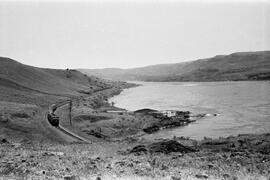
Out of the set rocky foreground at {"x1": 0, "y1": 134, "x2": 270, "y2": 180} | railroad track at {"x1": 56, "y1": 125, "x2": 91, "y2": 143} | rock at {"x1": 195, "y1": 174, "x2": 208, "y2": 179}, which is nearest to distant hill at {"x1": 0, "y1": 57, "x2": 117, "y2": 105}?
railroad track at {"x1": 56, "y1": 125, "x2": 91, "y2": 143}

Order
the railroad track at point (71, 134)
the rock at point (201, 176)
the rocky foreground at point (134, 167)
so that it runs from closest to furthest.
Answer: the rock at point (201, 176) → the rocky foreground at point (134, 167) → the railroad track at point (71, 134)

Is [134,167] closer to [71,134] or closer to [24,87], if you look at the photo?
[71,134]

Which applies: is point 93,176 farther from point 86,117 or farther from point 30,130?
point 86,117

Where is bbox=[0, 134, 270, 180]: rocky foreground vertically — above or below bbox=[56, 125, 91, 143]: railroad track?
above

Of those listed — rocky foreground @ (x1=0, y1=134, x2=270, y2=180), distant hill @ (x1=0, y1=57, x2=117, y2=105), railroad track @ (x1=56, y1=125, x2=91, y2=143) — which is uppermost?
distant hill @ (x1=0, y1=57, x2=117, y2=105)

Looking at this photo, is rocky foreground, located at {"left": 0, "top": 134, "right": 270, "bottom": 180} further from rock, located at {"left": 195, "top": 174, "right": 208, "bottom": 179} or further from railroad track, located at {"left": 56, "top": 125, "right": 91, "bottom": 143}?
railroad track, located at {"left": 56, "top": 125, "right": 91, "bottom": 143}

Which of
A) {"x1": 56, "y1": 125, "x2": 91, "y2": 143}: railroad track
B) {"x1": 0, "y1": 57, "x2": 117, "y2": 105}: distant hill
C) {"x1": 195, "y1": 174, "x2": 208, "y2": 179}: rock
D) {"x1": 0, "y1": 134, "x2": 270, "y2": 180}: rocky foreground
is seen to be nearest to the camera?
{"x1": 195, "y1": 174, "x2": 208, "y2": 179}: rock

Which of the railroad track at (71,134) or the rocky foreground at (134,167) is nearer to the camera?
the rocky foreground at (134,167)

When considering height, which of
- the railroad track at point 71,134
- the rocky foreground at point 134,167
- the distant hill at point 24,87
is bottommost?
the railroad track at point 71,134

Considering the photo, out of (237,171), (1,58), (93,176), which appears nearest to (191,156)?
(237,171)

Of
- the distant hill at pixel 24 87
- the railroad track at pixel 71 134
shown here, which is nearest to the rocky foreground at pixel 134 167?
the railroad track at pixel 71 134

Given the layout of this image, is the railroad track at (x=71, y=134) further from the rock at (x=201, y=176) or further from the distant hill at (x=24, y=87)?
the distant hill at (x=24, y=87)
